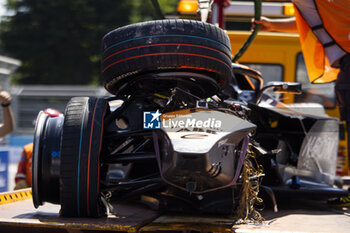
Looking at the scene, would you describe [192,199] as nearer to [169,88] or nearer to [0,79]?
[169,88]

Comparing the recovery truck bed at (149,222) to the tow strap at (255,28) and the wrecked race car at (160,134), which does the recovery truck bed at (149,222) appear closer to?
the wrecked race car at (160,134)

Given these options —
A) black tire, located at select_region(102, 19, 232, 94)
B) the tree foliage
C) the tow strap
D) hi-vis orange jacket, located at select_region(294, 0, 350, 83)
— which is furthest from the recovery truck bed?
the tree foliage

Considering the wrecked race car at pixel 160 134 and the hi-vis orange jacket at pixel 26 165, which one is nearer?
the wrecked race car at pixel 160 134

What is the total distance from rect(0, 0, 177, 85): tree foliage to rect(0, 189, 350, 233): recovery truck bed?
24.4m

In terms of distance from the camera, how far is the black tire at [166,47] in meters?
3.00

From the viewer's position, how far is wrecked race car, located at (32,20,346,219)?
277 centimetres

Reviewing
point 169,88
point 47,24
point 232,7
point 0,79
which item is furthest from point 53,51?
point 169,88

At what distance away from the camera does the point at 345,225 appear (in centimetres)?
302

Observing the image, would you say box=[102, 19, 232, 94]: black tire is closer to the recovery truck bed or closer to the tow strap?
the recovery truck bed

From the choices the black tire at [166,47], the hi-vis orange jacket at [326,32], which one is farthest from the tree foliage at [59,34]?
the black tire at [166,47]

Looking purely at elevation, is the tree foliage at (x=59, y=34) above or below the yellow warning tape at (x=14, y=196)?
above

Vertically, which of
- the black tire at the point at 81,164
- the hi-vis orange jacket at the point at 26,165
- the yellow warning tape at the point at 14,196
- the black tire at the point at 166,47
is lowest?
the hi-vis orange jacket at the point at 26,165

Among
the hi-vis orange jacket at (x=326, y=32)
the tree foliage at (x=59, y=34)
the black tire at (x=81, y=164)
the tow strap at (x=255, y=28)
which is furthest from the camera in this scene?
the tree foliage at (x=59, y=34)

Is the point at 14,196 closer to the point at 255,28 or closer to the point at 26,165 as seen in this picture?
the point at 26,165
